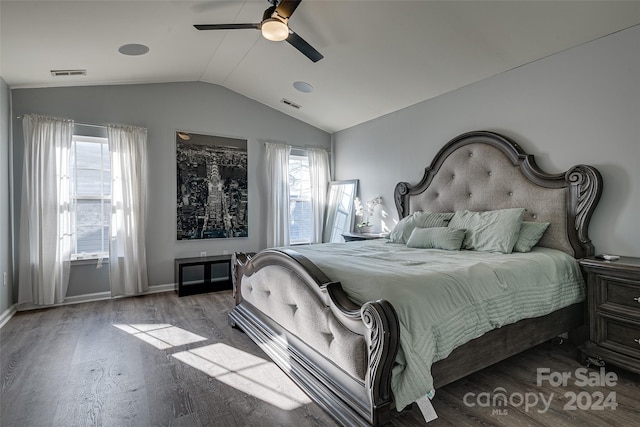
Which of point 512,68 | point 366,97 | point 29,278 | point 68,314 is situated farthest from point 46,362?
point 512,68

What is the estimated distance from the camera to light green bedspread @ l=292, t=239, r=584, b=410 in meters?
1.52

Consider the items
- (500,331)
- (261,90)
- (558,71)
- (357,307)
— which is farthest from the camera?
(261,90)

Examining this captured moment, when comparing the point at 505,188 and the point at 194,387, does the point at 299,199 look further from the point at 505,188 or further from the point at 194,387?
the point at 194,387

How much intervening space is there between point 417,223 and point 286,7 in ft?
8.22

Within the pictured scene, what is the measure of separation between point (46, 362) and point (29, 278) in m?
1.86

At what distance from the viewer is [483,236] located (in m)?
2.96

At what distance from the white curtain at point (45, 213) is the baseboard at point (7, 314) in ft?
0.33

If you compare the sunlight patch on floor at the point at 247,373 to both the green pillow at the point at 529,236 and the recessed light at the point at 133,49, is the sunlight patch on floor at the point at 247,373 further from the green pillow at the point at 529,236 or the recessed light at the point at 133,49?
the recessed light at the point at 133,49

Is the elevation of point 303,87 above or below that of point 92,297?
above

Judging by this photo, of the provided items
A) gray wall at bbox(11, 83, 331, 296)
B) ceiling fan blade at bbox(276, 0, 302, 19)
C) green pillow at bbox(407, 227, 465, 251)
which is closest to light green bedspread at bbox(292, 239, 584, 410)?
green pillow at bbox(407, 227, 465, 251)

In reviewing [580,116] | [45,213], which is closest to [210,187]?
[45,213]

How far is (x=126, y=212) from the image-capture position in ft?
14.0

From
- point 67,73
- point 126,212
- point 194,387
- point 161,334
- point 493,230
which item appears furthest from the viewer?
point 126,212

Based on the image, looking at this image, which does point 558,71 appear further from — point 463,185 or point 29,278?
point 29,278
